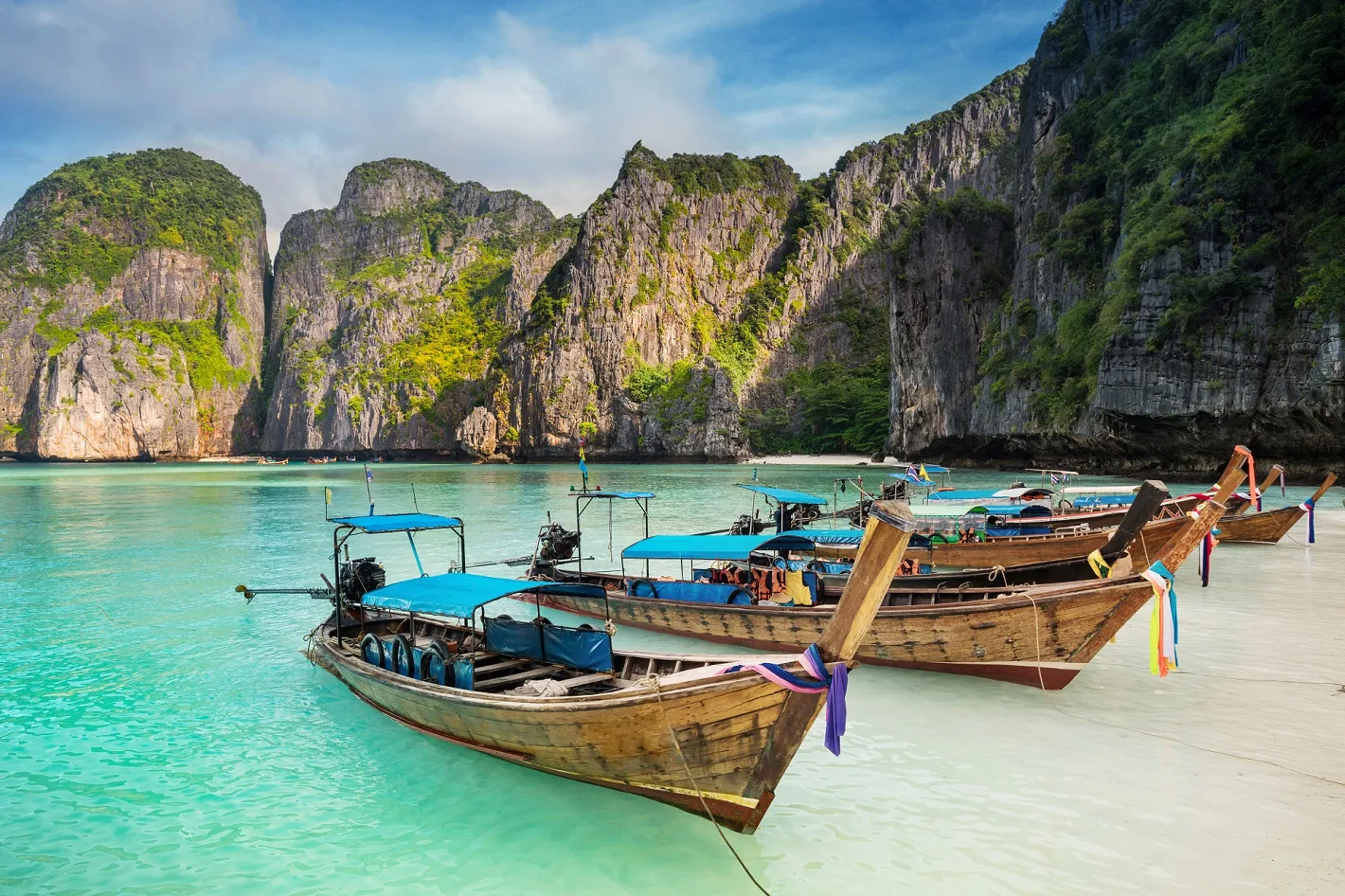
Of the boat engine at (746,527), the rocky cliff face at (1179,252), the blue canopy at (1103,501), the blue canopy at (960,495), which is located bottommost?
the boat engine at (746,527)

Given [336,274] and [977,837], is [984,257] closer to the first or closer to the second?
[977,837]

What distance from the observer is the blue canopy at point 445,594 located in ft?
27.2

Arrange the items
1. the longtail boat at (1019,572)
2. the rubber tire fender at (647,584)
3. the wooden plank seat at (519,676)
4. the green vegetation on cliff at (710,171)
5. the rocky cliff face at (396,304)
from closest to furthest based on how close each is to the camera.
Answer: the wooden plank seat at (519,676), the longtail boat at (1019,572), the rubber tire fender at (647,584), the green vegetation on cliff at (710,171), the rocky cliff face at (396,304)

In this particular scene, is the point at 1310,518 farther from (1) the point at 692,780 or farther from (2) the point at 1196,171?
(2) the point at 1196,171

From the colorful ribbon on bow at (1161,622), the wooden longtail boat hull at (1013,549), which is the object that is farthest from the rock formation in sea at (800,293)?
the colorful ribbon on bow at (1161,622)

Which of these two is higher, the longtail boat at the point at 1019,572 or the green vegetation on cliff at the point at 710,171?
the green vegetation on cliff at the point at 710,171

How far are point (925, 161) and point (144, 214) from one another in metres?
167

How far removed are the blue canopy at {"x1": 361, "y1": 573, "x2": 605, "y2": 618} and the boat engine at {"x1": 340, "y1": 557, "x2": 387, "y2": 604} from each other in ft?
16.5

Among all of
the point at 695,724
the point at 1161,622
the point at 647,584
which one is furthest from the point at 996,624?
the point at 647,584

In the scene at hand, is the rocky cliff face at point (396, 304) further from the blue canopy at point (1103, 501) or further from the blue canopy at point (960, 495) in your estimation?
the blue canopy at point (1103, 501)

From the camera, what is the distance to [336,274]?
167m

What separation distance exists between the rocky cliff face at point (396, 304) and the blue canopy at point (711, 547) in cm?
10544

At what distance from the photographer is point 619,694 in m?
6.15

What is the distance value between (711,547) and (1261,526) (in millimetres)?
19537
